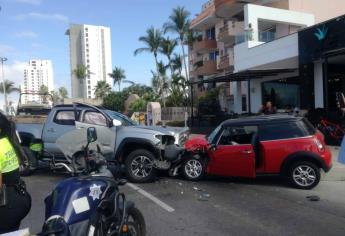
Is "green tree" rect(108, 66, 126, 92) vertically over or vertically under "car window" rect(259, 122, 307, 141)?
over

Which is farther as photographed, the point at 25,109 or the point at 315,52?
the point at 25,109

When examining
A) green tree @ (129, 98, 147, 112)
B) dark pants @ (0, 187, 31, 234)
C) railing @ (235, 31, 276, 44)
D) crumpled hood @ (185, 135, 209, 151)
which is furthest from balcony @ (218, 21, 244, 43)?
dark pants @ (0, 187, 31, 234)

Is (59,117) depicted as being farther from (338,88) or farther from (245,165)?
(338,88)

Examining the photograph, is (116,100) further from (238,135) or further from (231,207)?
(231,207)

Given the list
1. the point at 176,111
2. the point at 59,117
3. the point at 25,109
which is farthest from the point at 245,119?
the point at 176,111

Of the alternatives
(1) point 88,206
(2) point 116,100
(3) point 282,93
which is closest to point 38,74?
(2) point 116,100

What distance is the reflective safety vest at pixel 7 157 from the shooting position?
379cm

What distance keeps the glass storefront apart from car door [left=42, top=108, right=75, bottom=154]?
1885 centimetres

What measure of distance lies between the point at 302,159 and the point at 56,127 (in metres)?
6.26

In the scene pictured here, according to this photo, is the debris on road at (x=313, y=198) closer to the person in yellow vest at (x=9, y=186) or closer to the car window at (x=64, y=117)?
the person in yellow vest at (x=9, y=186)

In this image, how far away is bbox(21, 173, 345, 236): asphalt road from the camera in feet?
21.9

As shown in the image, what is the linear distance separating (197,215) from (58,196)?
3.73m

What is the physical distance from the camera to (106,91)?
107 m

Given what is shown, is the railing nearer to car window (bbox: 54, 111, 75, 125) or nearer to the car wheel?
car window (bbox: 54, 111, 75, 125)
